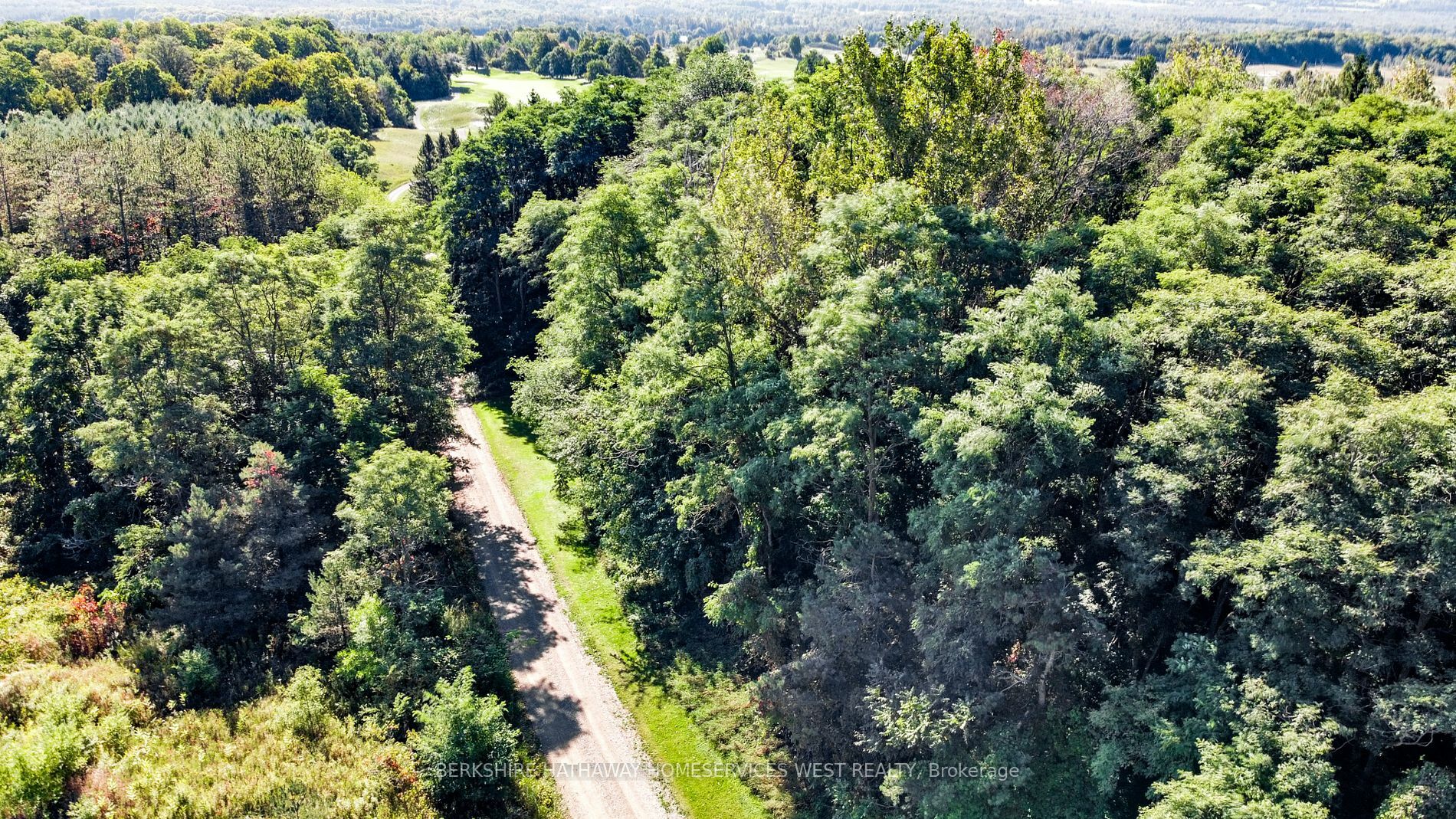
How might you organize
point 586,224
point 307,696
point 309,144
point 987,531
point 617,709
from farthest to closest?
point 309,144 < point 586,224 < point 617,709 < point 307,696 < point 987,531

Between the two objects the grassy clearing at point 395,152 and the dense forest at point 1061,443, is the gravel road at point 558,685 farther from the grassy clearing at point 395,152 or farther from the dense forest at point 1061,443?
the grassy clearing at point 395,152

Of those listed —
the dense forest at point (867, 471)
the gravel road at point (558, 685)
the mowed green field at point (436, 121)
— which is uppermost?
the mowed green field at point (436, 121)

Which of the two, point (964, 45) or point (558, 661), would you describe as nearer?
point (964, 45)

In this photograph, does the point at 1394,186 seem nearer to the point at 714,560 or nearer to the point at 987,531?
the point at 987,531

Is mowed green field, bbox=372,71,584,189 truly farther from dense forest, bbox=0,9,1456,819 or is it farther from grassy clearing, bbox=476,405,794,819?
grassy clearing, bbox=476,405,794,819

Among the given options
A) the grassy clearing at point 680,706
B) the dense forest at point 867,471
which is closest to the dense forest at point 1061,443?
the dense forest at point 867,471

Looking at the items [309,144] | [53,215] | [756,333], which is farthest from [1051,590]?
[309,144]
